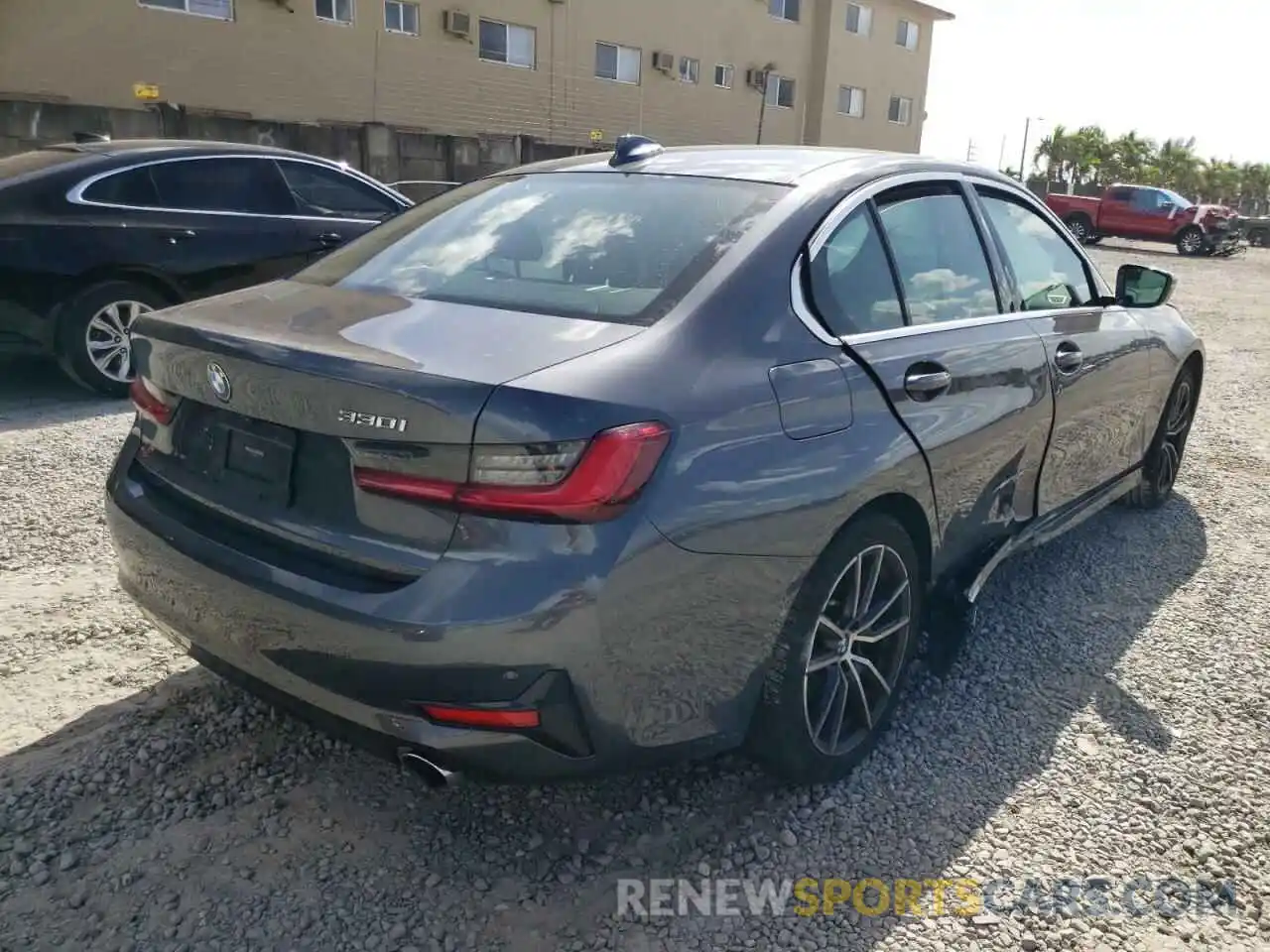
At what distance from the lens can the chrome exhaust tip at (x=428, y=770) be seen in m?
2.02

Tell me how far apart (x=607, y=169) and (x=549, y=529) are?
1.60 m

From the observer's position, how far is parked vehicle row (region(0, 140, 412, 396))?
577 cm

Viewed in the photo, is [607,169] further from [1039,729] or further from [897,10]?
[897,10]

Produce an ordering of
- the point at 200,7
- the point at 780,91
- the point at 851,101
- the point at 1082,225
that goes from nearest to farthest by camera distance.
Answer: the point at 200,7, the point at 1082,225, the point at 780,91, the point at 851,101

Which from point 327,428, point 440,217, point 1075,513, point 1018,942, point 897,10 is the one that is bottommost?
point 1018,942

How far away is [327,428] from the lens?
2.05 m

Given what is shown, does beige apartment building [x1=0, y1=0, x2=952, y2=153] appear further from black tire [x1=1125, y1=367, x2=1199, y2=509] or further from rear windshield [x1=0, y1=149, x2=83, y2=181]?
black tire [x1=1125, y1=367, x2=1199, y2=509]

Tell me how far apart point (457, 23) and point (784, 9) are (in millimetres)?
12185

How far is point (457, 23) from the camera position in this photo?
65.9ft

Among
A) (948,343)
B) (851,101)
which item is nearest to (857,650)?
(948,343)

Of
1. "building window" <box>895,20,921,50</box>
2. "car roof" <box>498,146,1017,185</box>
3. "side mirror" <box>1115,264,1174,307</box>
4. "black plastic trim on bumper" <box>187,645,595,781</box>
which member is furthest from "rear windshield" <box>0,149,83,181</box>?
"building window" <box>895,20,921,50</box>

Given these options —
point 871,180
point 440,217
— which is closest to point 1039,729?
point 871,180

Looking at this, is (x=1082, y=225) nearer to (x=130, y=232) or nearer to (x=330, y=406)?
(x=130, y=232)

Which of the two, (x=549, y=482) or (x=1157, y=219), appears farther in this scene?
(x=1157, y=219)
